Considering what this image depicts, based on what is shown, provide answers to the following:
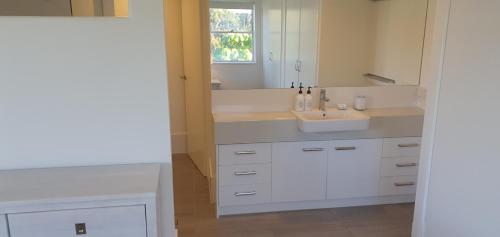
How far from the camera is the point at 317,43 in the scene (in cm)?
351

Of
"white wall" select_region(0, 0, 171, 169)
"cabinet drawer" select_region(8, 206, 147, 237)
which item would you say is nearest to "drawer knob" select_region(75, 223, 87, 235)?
"cabinet drawer" select_region(8, 206, 147, 237)

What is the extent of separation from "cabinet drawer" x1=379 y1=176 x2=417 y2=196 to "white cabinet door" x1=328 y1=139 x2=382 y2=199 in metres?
0.07

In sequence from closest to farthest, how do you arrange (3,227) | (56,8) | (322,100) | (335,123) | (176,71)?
(3,227)
(56,8)
(335,123)
(322,100)
(176,71)

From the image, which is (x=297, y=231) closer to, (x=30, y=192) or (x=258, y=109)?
(x=258, y=109)

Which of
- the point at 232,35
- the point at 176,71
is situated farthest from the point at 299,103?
the point at 176,71

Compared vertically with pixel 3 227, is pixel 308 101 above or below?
above

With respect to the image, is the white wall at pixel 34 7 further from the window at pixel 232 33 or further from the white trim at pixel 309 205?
the white trim at pixel 309 205

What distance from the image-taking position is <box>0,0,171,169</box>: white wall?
1.79 m

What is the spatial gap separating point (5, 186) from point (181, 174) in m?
2.46

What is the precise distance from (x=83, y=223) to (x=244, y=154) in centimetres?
152

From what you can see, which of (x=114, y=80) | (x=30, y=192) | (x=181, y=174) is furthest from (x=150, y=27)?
(x=181, y=174)

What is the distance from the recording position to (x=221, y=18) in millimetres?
3283

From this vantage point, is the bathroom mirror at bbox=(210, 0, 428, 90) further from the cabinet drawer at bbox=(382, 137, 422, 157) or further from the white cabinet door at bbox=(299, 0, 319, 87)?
the cabinet drawer at bbox=(382, 137, 422, 157)

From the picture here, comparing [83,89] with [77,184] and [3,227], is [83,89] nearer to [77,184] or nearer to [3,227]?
[77,184]
